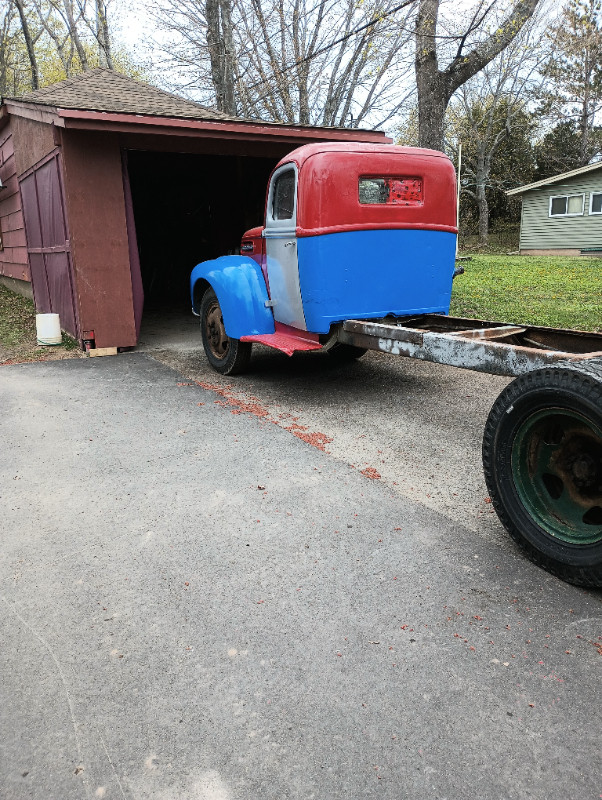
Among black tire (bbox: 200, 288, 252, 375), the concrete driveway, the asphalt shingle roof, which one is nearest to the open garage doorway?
the asphalt shingle roof

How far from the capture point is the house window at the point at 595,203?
27.7 metres

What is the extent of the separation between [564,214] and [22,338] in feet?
87.8

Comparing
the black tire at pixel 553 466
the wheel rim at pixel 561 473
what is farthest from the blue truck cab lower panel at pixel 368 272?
the wheel rim at pixel 561 473

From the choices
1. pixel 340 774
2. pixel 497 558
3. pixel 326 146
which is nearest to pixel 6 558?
pixel 340 774

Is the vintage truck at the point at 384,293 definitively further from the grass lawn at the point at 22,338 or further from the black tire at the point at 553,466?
the grass lawn at the point at 22,338

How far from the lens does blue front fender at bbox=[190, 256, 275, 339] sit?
6.41 m

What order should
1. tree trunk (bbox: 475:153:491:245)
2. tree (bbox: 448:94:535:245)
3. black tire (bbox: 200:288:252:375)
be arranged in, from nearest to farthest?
black tire (bbox: 200:288:252:375) < tree trunk (bbox: 475:153:491:245) < tree (bbox: 448:94:535:245)

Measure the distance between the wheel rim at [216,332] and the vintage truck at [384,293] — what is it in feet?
0.08

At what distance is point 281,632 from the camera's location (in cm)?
256

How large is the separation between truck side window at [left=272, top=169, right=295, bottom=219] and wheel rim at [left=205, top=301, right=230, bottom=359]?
149 centimetres

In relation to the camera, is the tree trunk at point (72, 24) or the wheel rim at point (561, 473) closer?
the wheel rim at point (561, 473)

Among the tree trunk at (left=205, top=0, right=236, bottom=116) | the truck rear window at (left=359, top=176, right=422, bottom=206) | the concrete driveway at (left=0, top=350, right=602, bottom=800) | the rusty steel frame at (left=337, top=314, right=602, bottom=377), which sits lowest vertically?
the concrete driveway at (left=0, top=350, right=602, bottom=800)

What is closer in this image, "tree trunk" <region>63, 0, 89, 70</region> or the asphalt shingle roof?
the asphalt shingle roof

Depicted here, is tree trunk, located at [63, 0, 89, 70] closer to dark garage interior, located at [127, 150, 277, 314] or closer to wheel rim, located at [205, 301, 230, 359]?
dark garage interior, located at [127, 150, 277, 314]
